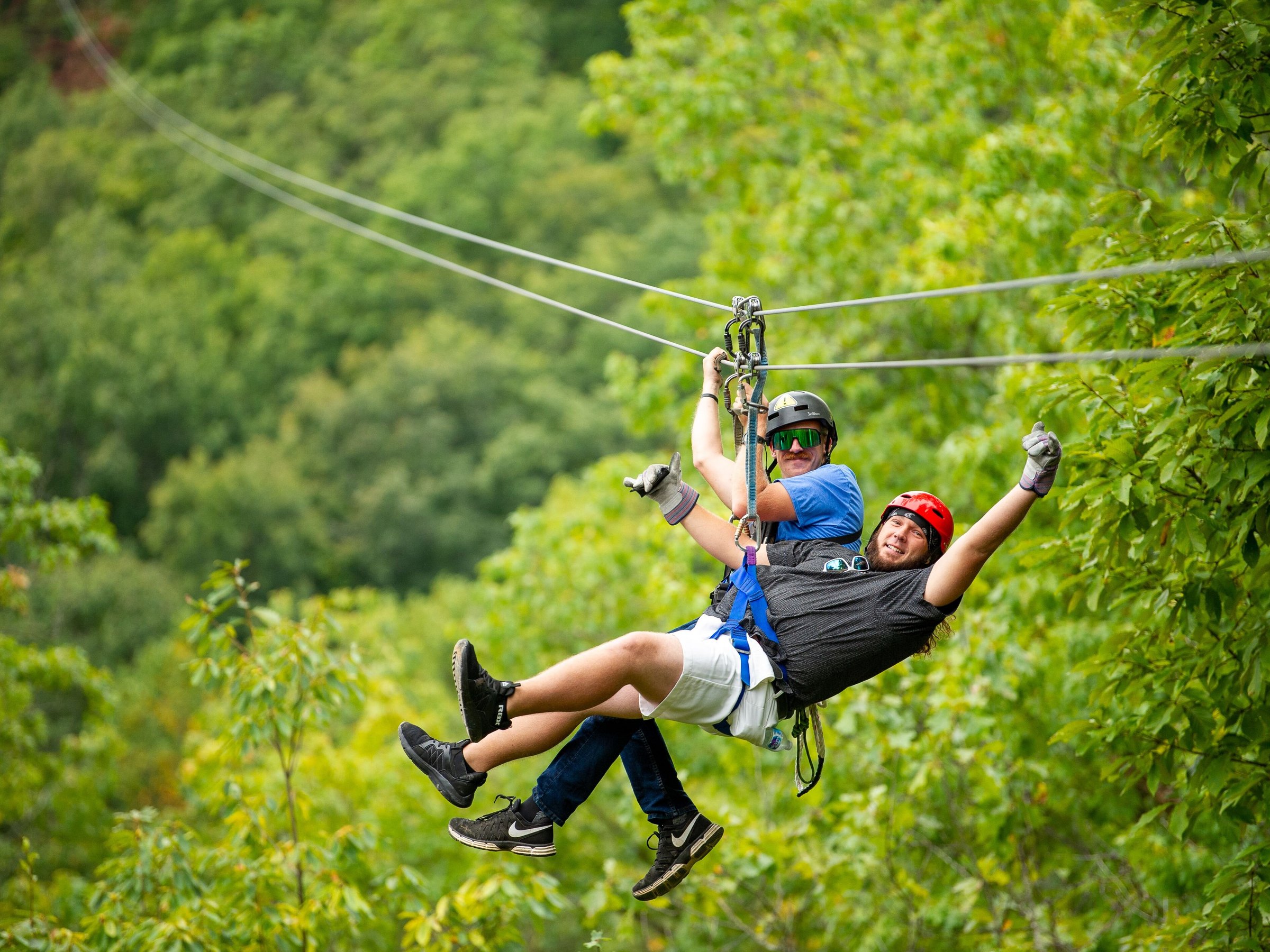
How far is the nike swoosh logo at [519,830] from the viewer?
4.20 m

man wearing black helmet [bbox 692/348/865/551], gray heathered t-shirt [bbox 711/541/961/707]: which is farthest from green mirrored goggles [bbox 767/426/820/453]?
gray heathered t-shirt [bbox 711/541/961/707]

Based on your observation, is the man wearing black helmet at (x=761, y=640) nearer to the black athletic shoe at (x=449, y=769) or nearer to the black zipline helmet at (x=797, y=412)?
the black athletic shoe at (x=449, y=769)

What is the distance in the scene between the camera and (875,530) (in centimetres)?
445

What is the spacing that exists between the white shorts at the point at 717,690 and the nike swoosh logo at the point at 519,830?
0.56 m

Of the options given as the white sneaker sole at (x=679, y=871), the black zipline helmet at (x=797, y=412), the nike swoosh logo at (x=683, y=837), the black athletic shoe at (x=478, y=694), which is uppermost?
the black zipline helmet at (x=797, y=412)

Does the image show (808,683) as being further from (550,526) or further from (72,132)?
(72,132)

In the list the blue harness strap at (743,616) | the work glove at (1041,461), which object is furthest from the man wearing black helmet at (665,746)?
the work glove at (1041,461)

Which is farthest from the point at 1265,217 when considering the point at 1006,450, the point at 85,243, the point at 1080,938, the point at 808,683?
the point at 85,243

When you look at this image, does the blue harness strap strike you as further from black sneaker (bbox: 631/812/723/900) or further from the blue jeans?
black sneaker (bbox: 631/812/723/900)

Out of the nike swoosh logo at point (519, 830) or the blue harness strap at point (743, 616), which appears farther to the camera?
the nike swoosh logo at point (519, 830)

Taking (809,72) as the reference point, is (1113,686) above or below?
below

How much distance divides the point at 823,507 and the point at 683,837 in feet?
3.98

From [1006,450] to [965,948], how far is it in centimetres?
317

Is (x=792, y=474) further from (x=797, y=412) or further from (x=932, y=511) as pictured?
(x=932, y=511)
